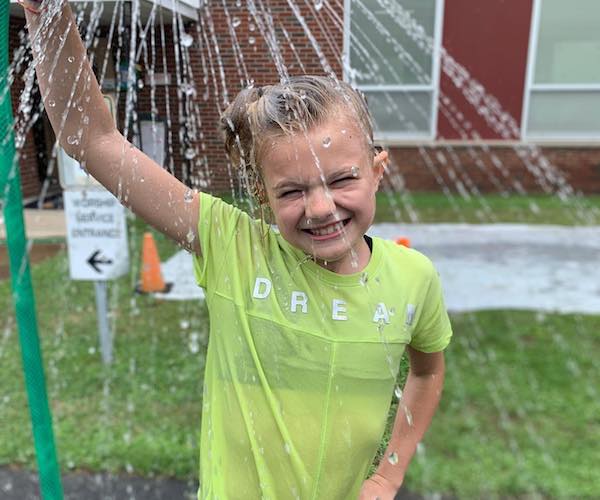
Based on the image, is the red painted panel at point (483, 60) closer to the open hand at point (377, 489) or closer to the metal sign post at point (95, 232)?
the metal sign post at point (95, 232)

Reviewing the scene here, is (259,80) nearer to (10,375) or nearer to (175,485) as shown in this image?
(175,485)

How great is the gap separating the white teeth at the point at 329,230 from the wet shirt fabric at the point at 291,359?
0.33ft

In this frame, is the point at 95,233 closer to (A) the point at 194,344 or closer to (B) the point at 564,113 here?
(A) the point at 194,344

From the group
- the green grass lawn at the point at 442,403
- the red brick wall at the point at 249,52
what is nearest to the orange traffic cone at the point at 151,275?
the green grass lawn at the point at 442,403

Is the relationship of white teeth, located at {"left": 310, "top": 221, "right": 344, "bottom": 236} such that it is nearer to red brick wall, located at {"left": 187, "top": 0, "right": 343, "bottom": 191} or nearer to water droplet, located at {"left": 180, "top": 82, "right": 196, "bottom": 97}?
red brick wall, located at {"left": 187, "top": 0, "right": 343, "bottom": 191}

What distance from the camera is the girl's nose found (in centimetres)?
111

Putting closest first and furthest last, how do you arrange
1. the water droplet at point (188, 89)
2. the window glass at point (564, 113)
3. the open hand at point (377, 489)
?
the open hand at point (377, 489)
the water droplet at point (188, 89)
the window glass at point (564, 113)

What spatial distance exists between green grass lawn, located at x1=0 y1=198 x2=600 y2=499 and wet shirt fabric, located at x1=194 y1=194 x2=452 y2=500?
1.76m

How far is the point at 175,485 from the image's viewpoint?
286cm

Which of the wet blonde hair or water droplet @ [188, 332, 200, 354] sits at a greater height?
the wet blonde hair

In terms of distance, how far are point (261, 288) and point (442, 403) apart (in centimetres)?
253

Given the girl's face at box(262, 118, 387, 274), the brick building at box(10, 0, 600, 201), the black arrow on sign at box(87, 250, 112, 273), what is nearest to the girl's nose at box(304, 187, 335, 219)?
the girl's face at box(262, 118, 387, 274)

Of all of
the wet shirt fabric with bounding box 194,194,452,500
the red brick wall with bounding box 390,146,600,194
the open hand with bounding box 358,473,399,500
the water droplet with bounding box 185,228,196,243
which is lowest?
the red brick wall with bounding box 390,146,600,194

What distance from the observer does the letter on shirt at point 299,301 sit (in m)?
1.23
